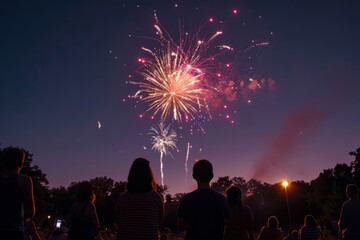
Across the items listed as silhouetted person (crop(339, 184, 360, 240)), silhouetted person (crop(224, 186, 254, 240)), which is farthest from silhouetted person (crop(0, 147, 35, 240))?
silhouetted person (crop(339, 184, 360, 240))

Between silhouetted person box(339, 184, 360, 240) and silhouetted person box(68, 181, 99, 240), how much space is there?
492 cm

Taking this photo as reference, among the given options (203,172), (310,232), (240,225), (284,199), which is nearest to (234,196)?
(240,225)

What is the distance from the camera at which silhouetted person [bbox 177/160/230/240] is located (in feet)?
14.5

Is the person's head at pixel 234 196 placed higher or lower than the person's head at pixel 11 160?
lower

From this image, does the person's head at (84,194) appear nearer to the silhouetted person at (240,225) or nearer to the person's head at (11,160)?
the person's head at (11,160)

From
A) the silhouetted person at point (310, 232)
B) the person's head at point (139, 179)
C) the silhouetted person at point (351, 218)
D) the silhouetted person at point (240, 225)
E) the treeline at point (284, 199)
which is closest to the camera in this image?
the person's head at point (139, 179)

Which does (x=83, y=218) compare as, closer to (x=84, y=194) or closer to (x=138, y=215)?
(x=84, y=194)

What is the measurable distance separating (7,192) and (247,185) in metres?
112

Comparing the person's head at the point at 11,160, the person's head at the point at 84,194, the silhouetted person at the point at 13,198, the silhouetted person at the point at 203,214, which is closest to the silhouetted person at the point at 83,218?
the person's head at the point at 84,194

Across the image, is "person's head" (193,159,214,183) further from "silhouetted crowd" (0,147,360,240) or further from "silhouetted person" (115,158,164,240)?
"silhouetted person" (115,158,164,240)

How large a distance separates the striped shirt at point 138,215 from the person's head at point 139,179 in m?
0.06

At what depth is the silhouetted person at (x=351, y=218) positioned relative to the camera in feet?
24.6

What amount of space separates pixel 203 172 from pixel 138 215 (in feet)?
3.12

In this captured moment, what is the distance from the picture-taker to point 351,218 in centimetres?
758
